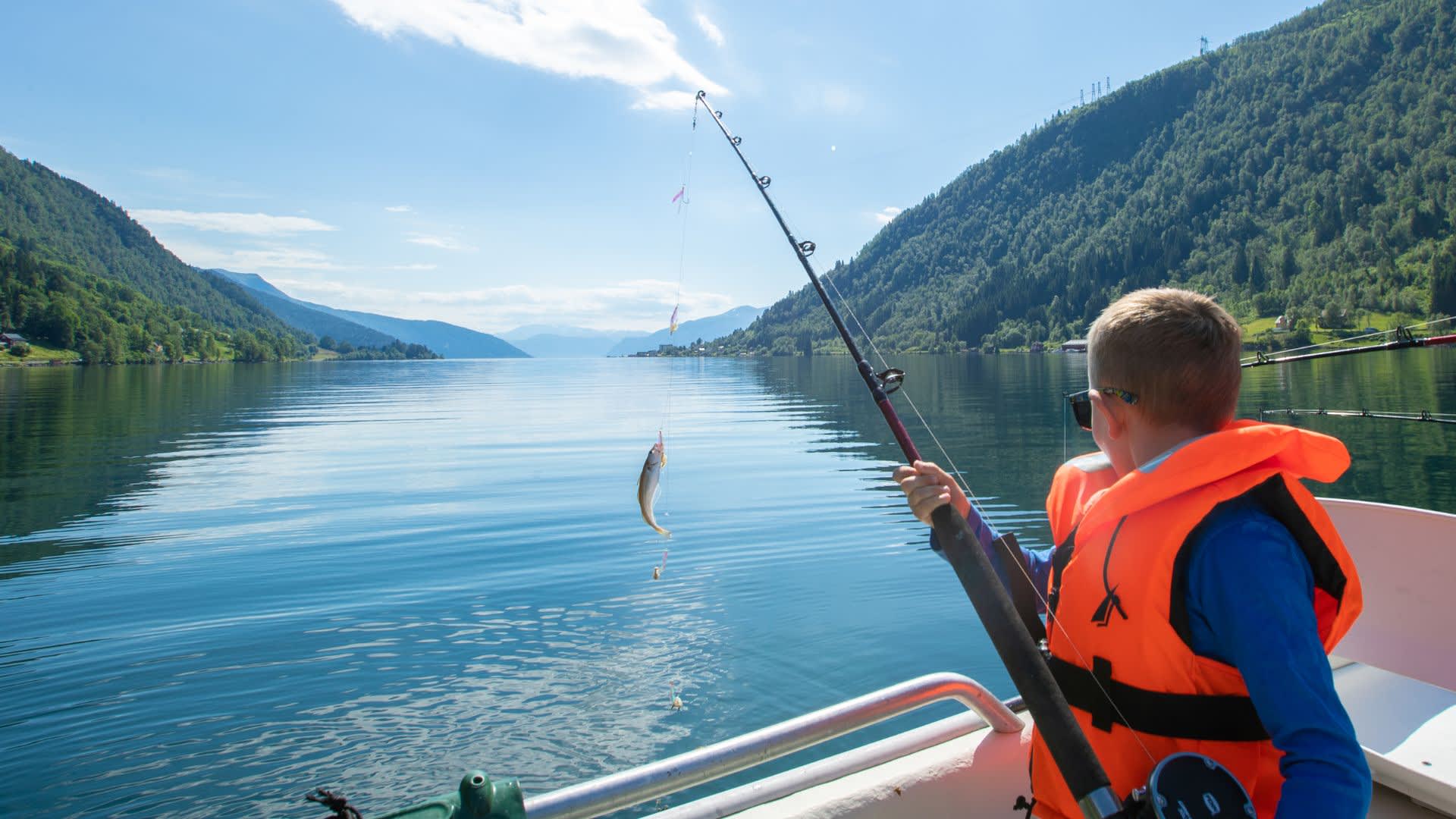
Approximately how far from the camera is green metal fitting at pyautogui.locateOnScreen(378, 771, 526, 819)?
5.63 feet

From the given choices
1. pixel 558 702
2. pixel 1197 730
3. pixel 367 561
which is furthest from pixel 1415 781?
pixel 367 561

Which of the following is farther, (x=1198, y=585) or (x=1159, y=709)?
(x=1159, y=709)

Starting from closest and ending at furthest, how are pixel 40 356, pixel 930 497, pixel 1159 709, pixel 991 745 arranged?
pixel 1159 709 < pixel 930 497 < pixel 991 745 < pixel 40 356

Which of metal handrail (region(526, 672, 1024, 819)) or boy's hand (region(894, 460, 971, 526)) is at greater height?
boy's hand (region(894, 460, 971, 526))

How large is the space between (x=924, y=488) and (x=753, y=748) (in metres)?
0.93

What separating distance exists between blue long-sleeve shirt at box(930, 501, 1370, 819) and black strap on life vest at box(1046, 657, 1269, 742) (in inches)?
7.8

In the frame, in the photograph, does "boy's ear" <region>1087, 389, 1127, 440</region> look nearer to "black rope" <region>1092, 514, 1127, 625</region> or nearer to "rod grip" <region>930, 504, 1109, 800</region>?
"black rope" <region>1092, 514, 1127, 625</region>

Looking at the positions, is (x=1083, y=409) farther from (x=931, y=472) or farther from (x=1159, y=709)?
(x=1159, y=709)

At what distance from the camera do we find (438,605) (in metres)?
9.88

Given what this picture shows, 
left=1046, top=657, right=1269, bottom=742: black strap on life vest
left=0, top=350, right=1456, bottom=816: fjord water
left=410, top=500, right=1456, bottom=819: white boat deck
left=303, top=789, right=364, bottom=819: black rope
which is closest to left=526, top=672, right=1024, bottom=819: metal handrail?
left=410, top=500, right=1456, bottom=819: white boat deck

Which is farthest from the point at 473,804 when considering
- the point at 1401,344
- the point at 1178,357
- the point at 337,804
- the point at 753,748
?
the point at 1401,344

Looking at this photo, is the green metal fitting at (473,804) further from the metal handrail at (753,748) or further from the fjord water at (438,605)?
the fjord water at (438,605)

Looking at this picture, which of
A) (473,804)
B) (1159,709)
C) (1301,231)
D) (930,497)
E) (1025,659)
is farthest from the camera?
(1301,231)

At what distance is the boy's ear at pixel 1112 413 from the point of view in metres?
2.05
